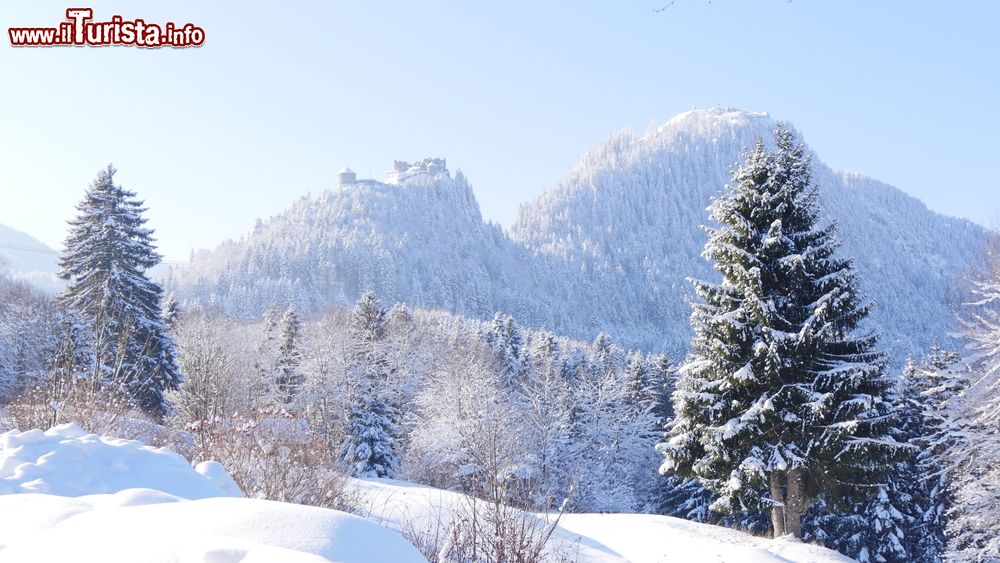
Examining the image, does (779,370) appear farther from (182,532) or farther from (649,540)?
(182,532)

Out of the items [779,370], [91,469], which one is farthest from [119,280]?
[779,370]

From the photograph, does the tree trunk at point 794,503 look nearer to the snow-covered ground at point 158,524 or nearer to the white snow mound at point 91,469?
the snow-covered ground at point 158,524

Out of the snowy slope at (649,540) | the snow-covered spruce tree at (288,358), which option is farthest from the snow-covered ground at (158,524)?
the snow-covered spruce tree at (288,358)

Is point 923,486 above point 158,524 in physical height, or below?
below

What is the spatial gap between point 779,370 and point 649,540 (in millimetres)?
5061

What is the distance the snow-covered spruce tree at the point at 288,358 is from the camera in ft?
118

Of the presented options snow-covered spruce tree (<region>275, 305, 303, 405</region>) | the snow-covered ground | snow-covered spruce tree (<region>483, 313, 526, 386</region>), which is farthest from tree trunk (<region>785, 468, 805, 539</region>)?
snow-covered spruce tree (<region>483, 313, 526, 386</region>)

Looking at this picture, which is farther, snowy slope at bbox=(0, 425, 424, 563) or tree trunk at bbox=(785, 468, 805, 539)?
tree trunk at bbox=(785, 468, 805, 539)

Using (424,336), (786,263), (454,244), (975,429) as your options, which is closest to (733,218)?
(786,263)

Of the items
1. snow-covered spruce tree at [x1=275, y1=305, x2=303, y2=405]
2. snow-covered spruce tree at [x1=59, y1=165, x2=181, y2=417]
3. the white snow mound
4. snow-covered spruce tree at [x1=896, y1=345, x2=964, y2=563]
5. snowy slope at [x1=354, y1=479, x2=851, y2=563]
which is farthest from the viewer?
snow-covered spruce tree at [x1=275, y1=305, x2=303, y2=405]

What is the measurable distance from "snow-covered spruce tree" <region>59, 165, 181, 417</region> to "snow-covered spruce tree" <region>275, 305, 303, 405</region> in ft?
35.9

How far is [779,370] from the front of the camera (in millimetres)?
14445

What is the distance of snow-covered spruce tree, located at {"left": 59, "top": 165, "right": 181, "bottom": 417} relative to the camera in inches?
906

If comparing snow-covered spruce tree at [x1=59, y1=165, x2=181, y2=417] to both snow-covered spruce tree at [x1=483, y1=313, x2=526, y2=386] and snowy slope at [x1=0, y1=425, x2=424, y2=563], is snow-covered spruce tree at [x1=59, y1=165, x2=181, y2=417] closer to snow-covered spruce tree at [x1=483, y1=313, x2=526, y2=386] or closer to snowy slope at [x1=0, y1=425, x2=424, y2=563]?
snowy slope at [x1=0, y1=425, x2=424, y2=563]
